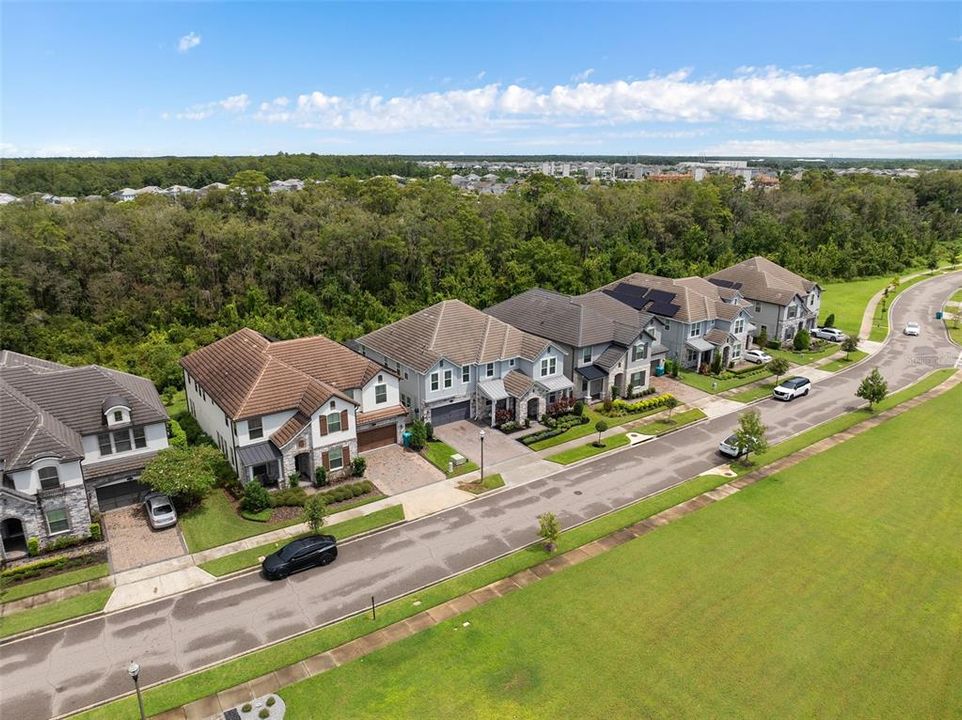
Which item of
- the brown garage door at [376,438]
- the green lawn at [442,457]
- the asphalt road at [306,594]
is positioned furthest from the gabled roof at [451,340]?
the asphalt road at [306,594]

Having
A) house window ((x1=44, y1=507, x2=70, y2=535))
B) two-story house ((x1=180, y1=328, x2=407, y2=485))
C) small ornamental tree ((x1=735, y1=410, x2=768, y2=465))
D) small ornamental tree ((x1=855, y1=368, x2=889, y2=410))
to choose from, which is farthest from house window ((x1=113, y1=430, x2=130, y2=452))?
small ornamental tree ((x1=855, y1=368, x2=889, y2=410))

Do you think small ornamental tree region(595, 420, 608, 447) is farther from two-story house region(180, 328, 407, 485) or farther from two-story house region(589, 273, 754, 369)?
two-story house region(589, 273, 754, 369)

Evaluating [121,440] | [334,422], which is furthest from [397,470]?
[121,440]

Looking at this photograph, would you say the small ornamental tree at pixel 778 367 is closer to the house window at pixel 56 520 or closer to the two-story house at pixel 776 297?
the two-story house at pixel 776 297

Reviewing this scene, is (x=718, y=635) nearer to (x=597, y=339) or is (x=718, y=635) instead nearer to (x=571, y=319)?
(x=597, y=339)

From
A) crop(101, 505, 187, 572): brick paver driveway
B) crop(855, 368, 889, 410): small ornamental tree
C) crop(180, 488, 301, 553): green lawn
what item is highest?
crop(855, 368, 889, 410): small ornamental tree

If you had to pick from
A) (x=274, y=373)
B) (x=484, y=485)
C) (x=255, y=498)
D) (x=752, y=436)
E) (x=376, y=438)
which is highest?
(x=274, y=373)
